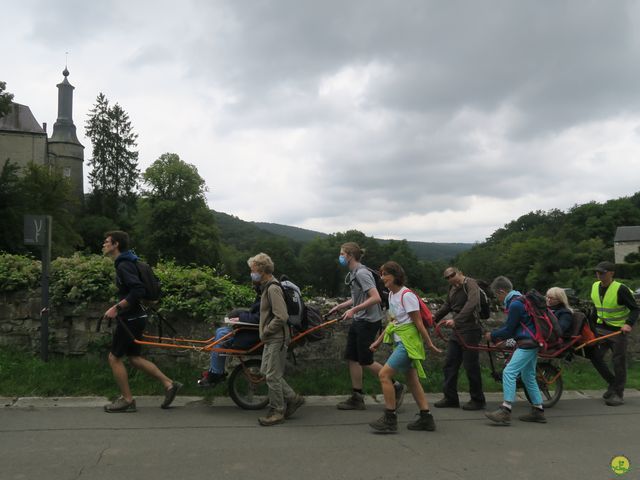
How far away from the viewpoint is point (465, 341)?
21.8 ft

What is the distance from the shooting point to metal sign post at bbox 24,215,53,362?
7406mm

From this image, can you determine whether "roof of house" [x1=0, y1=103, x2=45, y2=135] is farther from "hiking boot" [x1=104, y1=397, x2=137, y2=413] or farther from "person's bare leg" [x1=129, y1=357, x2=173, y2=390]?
"hiking boot" [x1=104, y1=397, x2=137, y2=413]

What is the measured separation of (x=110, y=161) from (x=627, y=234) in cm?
8566

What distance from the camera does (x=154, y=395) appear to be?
6.64 m

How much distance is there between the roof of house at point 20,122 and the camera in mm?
68875

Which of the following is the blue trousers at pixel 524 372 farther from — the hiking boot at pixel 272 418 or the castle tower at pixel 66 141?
the castle tower at pixel 66 141

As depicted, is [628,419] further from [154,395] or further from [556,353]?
[154,395]

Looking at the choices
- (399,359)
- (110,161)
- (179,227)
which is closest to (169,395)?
(399,359)

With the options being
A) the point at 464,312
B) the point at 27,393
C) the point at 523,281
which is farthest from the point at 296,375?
the point at 523,281

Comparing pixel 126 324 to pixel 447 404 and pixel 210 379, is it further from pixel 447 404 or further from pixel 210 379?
pixel 447 404

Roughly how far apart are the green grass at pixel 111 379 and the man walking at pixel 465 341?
81 centimetres

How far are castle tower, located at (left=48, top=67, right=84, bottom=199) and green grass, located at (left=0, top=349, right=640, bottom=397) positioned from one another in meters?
77.1

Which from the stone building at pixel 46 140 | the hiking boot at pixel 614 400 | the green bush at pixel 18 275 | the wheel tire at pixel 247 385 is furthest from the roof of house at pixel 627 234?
the green bush at pixel 18 275

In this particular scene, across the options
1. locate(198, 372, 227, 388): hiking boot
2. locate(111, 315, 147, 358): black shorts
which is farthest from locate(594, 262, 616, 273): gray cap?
locate(111, 315, 147, 358): black shorts
